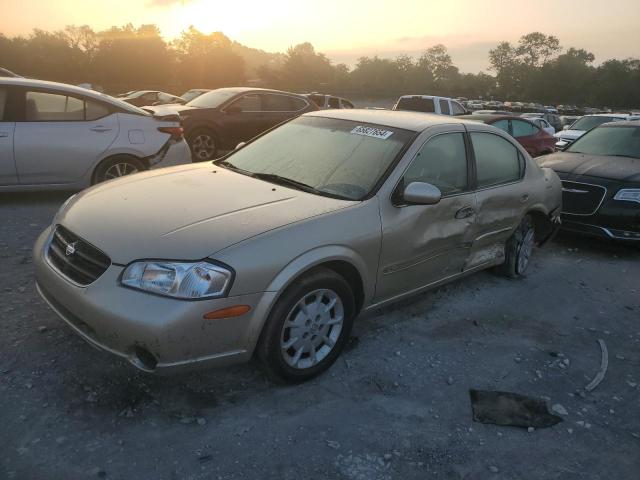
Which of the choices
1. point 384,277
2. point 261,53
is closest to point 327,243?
point 384,277

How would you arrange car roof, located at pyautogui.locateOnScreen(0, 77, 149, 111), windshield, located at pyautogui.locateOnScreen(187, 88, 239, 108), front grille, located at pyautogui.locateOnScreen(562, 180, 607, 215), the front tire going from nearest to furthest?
1. the front tire
2. car roof, located at pyautogui.locateOnScreen(0, 77, 149, 111)
3. front grille, located at pyautogui.locateOnScreen(562, 180, 607, 215)
4. windshield, located at pyautogui.locateOnScreen(187, 88, 239, 108)

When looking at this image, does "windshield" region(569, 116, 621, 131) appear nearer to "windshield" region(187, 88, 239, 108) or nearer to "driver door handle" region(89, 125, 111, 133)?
"windshield" region(187, 88, 239, 108)

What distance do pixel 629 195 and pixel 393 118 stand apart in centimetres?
357

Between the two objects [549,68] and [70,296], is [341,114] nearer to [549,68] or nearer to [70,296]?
[70,296]

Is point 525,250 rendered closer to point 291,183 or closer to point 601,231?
point 601,231

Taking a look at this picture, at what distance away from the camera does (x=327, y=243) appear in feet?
10.1

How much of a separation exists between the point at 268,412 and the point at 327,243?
993 millimetres

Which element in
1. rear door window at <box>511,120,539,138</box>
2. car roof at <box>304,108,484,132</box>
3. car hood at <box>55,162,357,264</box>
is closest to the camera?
car hood at <box>55,162,357,264</box>

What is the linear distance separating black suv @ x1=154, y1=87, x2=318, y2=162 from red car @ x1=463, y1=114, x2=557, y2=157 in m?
4.04

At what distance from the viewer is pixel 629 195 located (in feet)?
20.2

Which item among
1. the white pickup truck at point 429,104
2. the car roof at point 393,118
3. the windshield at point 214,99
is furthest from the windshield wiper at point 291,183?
the white pickup truck at point 429,104

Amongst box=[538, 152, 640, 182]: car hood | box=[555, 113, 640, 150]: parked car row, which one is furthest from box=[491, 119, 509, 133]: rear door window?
box=[555, 113, 640, 150]: parked car row

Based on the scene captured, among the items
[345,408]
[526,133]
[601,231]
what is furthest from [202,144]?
[345,408]

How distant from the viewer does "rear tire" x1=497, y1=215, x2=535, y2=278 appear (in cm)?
506
